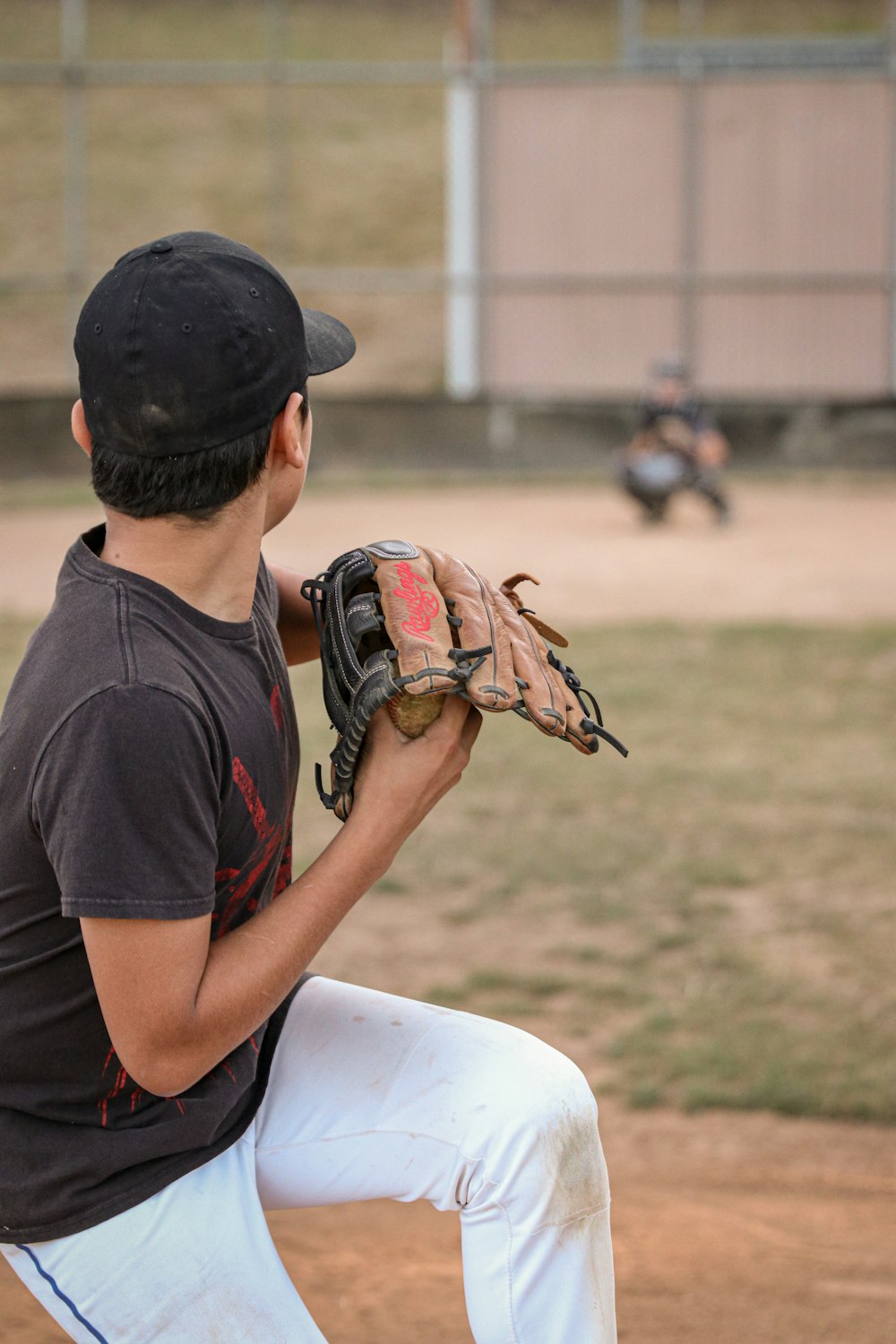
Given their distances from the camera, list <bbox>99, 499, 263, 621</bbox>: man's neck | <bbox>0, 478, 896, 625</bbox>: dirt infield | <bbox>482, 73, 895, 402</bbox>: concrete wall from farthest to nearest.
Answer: <bbox>482, 73, 895, 402</bbox>: concrete wall, <bbox>0, 478, 896, 625</bbox>: dirt infield, <bbox>99, 499, 263, 621</bbox>: man's neck

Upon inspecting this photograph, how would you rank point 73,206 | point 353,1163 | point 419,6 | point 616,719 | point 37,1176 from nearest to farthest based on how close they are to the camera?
point 37,1176 < point 353,1163 < point 616,719 < point 73,206 < point 419,6

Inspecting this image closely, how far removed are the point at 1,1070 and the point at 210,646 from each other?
569 mm

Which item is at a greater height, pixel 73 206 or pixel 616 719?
pixel 73 206

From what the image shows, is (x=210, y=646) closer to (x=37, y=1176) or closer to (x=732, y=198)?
(x=37, y=1176)

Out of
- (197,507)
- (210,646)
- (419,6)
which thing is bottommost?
(210,646)

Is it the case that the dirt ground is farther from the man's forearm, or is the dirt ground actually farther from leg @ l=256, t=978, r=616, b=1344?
the man's forearm

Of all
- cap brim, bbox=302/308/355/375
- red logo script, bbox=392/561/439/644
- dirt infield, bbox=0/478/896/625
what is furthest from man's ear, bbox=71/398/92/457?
dirt infield, bbox=0/478/896/625

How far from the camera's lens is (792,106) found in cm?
1925

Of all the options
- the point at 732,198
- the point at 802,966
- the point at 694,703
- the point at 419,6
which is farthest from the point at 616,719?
the point at 419,6

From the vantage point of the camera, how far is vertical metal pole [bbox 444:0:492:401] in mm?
19234

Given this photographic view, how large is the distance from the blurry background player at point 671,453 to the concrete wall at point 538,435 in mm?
3061

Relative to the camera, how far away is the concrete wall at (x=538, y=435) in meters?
18.5

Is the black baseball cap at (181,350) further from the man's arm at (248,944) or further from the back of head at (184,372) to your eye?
the man's arm at (248,944)

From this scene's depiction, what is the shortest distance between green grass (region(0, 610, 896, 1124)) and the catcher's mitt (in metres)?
2.08
